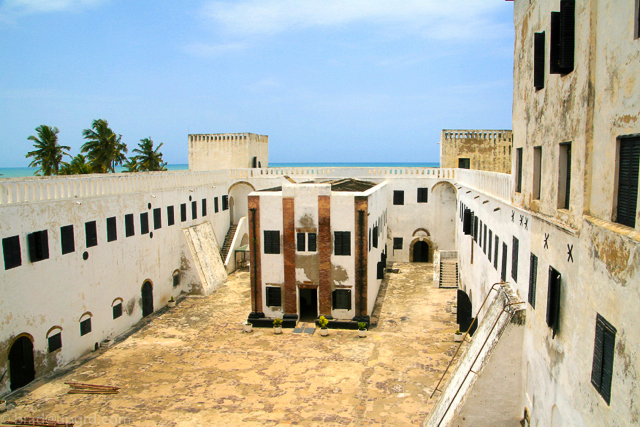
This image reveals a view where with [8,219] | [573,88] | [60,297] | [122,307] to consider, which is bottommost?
[122,307]

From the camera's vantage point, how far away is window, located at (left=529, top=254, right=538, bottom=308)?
11570 millimetres

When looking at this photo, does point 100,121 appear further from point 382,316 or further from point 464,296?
point 464,296

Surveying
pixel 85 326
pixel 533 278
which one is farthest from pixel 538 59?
pixel 85 326

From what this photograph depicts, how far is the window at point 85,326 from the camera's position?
19500 mm

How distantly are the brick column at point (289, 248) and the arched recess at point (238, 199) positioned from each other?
51.4 ft

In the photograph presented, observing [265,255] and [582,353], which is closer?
[582,353]

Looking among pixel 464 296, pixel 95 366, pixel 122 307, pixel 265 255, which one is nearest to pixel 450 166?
pixel 464 296

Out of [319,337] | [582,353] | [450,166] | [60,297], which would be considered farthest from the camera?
[450,166]

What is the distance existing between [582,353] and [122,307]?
2050 centimetres

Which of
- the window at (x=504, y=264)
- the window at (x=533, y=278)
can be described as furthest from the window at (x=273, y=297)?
the window at (x=533, y=278)

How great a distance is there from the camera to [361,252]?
2256cm

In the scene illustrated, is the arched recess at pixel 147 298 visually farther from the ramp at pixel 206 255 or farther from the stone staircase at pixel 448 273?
the stone staircase at pixel 448 273

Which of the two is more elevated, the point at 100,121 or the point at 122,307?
the point at 100,121

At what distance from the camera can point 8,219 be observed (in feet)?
52.6
